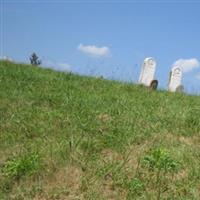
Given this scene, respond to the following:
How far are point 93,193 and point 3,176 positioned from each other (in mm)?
1237

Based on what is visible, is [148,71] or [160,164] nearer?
[160,164]

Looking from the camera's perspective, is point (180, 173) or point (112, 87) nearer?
point (180, 173)

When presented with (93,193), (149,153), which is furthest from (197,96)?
(93,193)

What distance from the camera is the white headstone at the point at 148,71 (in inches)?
528

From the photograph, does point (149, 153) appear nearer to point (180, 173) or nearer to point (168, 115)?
point (180, 173)

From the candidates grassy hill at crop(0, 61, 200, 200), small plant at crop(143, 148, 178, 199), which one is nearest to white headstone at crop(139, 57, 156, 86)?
grassy hill at crop(0, 61, 200, 200)

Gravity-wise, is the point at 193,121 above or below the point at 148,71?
below

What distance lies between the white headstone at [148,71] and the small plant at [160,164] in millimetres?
7173

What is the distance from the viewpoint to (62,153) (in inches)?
260

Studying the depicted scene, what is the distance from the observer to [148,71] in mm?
13531

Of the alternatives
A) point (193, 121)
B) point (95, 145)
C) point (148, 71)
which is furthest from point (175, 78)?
point (95, 145)

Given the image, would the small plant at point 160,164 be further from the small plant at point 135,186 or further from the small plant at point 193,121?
the small plant at point 193,121

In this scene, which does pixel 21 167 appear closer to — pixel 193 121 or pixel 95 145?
pixel 95 145

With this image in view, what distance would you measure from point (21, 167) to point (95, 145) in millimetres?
1125
